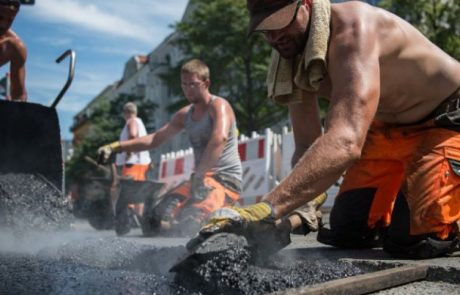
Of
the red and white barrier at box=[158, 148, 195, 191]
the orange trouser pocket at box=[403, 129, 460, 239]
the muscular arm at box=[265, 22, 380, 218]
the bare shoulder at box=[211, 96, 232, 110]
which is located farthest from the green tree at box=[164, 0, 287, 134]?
the muscular arm at box=[265, 22, 380, 218]

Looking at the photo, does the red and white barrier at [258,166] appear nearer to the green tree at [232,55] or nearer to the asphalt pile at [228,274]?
the asphalt pile at [228,274]

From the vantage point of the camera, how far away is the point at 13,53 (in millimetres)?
4496

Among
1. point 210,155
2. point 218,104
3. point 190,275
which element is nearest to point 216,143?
point 210,155

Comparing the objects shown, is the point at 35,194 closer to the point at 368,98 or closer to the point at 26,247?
the point at 26,247

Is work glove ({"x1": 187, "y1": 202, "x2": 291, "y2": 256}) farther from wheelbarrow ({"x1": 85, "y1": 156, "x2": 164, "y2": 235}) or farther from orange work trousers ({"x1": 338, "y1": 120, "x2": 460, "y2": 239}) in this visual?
wheelbarrow ({"x1": 85, "y1": 156, "x2": 164, "y2": 235})

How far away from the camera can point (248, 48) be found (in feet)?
89.0

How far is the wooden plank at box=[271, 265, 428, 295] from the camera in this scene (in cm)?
171

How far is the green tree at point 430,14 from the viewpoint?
67.8ft

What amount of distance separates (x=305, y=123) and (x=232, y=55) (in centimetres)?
2431

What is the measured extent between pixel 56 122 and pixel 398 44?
2.54 meters

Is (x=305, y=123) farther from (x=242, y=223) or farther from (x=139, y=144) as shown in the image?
(x=139, y=144)

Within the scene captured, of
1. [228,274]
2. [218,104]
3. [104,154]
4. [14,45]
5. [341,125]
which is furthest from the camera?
[218,104]

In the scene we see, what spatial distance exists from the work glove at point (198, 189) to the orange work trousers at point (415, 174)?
6.16 ft

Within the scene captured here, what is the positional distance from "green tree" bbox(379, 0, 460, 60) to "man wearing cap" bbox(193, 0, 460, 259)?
1841cm
